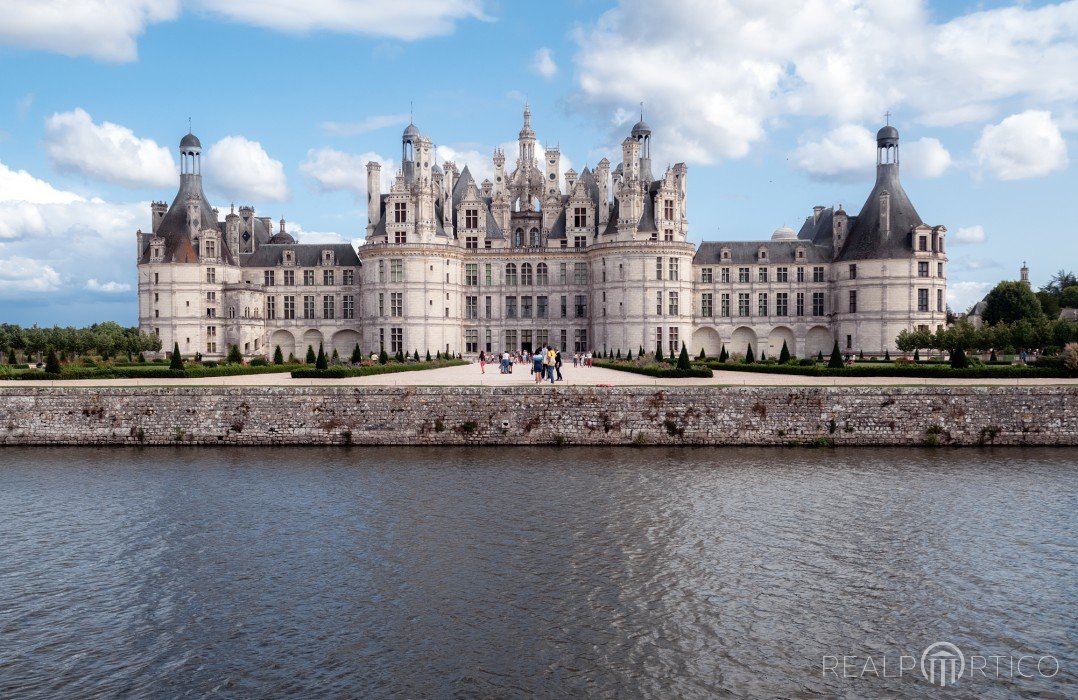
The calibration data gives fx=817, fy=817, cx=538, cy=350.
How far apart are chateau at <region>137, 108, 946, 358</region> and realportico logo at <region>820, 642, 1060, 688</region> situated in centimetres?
5472

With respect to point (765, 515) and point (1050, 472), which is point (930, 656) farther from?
point (1050, 472)

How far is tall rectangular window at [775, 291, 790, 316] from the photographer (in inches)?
2852

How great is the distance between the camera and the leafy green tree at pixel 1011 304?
77.6 meters

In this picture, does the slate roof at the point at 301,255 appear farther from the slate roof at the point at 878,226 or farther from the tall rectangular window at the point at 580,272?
the slate roof at the point at 878,226

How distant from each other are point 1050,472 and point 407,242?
52.3 meters

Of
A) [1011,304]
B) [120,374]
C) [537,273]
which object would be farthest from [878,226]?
[120,374]

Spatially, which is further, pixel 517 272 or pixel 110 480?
pixel 517 272

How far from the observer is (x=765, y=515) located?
21.0 metres

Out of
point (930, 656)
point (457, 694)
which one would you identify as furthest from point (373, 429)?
point (930, 656)

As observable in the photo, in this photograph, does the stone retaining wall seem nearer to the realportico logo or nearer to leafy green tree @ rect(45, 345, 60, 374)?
leafy green tree @ rect(45, 345, 60, 374)

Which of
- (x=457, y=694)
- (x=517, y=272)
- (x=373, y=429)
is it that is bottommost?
(x=457, y=694)

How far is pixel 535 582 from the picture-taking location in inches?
635

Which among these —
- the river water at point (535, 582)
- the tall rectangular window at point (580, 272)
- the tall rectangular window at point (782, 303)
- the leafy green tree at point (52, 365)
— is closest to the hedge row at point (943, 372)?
the river water at point (535, 582)

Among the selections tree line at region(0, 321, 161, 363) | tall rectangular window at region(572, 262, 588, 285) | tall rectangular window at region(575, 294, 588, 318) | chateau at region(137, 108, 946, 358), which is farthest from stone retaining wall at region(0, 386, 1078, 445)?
tall rectangular window at region(572, 262, 588, 285)
